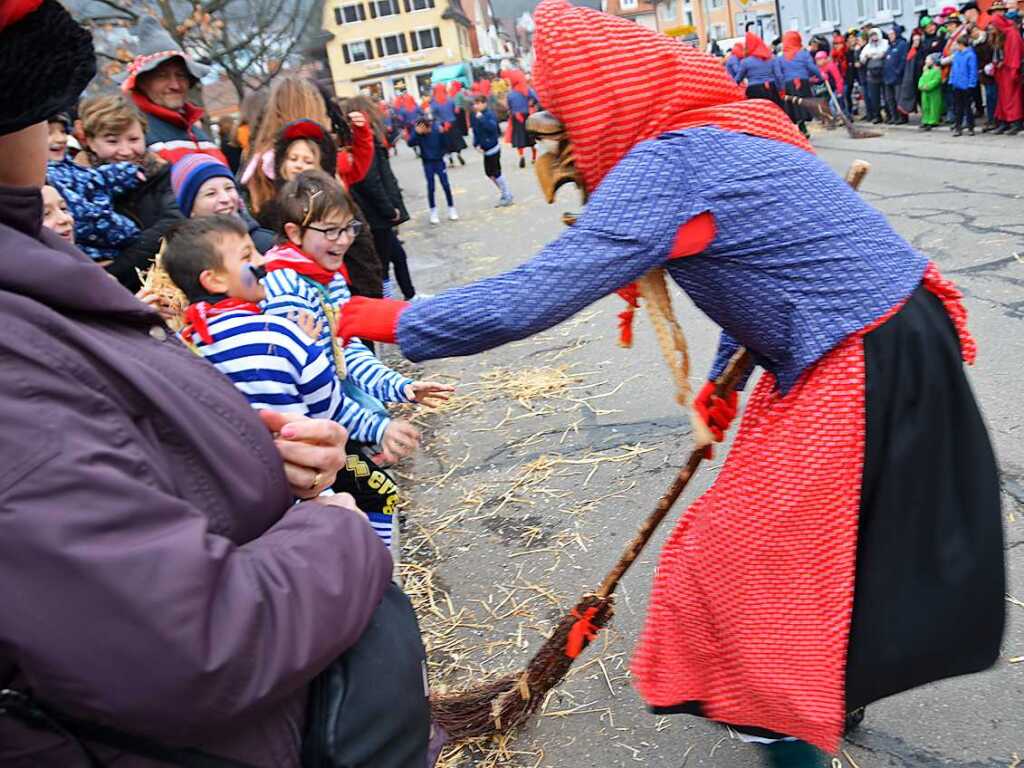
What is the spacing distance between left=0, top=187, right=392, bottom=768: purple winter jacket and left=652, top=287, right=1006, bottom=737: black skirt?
110 cm

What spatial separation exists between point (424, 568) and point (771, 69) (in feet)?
47.6

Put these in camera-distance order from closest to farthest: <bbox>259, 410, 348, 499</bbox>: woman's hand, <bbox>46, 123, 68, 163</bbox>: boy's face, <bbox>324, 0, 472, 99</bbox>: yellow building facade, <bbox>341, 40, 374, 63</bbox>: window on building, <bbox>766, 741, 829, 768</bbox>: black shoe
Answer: <bbox>259, 410, 348, 499</bbox>: woman's hand, <bbox>766, 741, 829, 768</bbox>: black shoe, <bbox>46, 123, 68, 163</bbox>: boy's face, <bbox>324, 0, 472, 99</bbox>: yellow building facade, <bbox>341, 40, 374, 63</bbox>: window on building

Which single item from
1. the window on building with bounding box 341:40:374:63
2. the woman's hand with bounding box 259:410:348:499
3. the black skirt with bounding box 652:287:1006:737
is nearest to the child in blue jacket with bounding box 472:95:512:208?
the black skirt with bounding box 652:287:1006:737

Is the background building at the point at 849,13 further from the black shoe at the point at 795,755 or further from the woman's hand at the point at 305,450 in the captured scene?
the woman's hand at the point at 305,450

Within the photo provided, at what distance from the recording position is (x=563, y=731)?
2725 mm

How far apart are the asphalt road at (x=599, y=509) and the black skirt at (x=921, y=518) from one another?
686mm

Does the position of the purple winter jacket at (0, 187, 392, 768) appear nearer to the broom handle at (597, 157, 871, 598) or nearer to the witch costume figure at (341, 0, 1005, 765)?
the witch costume figure at (341, 0, 1005, 765)

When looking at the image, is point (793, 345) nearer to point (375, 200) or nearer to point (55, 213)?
point (55, 213)

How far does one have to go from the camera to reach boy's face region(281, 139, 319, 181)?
4738 mm

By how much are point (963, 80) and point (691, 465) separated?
1391 centimetres

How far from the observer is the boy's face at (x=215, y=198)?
3984mm

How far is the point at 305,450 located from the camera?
137 cm

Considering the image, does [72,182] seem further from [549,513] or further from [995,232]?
[995,232]

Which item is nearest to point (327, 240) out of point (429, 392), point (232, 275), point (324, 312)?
point (324, 312)
